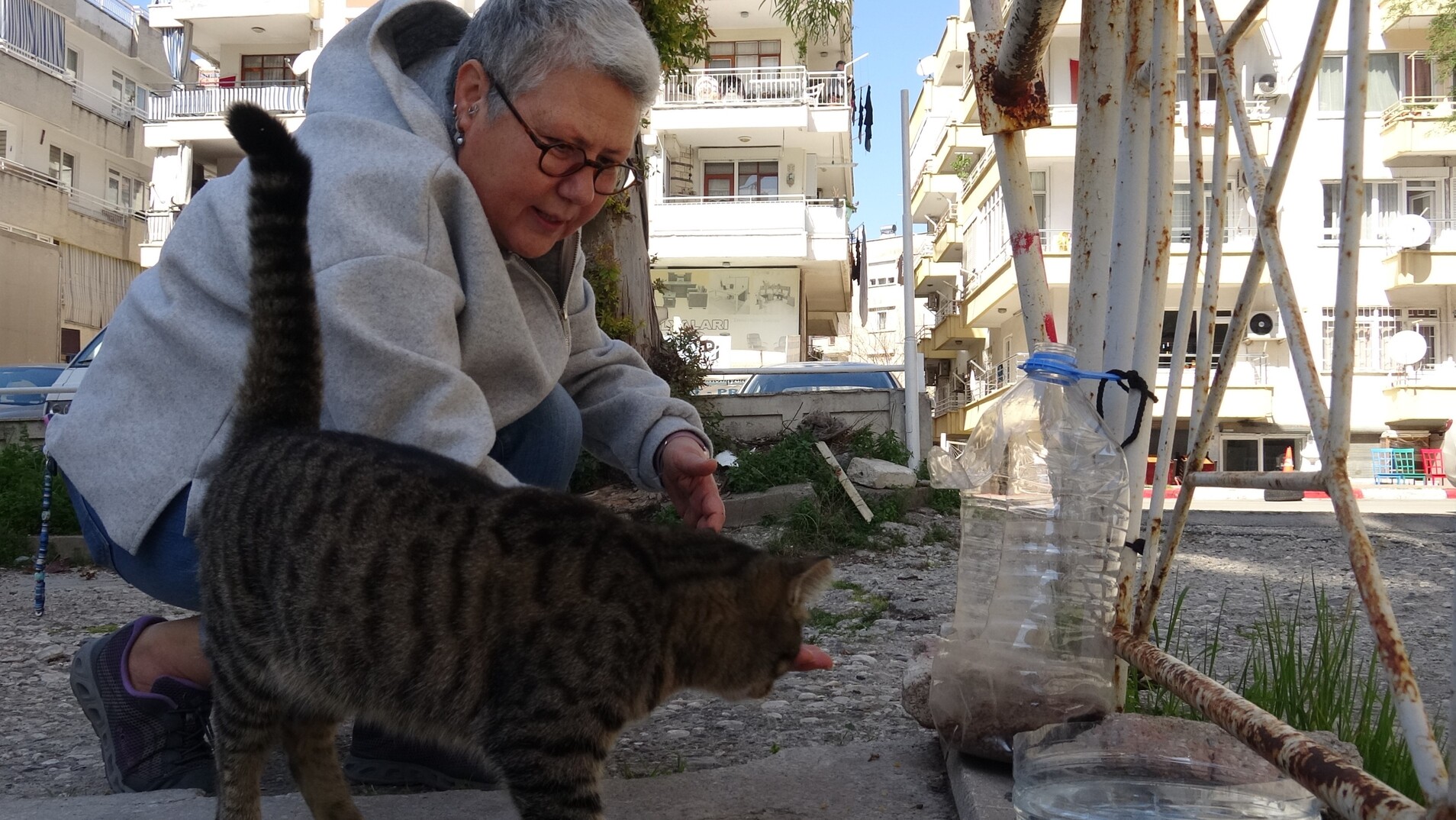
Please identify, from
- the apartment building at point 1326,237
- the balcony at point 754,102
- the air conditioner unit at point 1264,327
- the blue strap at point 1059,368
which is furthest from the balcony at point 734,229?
the blue strap at point 1059,368

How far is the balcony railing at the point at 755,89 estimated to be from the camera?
2345cm

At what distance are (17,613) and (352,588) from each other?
13.8 ft

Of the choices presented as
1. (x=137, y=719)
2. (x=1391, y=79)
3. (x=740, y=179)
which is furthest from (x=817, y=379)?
(x=1391, y=79)

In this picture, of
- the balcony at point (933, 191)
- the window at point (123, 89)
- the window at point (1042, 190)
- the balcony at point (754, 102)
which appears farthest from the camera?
the balcony at point (933, 191)

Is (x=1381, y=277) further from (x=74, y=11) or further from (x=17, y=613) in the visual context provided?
(x=74, y=11)

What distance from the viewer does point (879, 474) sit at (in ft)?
23.9

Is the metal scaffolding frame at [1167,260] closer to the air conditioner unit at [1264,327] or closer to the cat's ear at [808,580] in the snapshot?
the cat's ear at [808,580]

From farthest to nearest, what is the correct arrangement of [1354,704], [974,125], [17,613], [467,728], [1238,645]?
[974,125]
[17,613]
[1238,645]
[1354,704]
[467,728]

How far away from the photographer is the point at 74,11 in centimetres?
2636

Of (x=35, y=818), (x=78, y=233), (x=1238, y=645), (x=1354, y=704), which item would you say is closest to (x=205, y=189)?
(x=35, y=818)

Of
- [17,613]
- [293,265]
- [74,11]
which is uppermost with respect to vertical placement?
[74,11]

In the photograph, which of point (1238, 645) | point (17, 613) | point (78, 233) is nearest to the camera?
point (1238, 645)

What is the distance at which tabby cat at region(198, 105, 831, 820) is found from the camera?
190 cm

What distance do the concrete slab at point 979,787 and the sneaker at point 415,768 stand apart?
1083 mm
